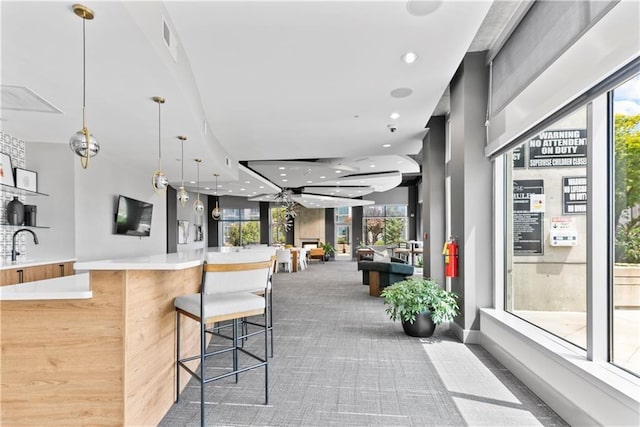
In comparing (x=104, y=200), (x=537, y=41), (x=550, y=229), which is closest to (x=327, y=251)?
(x=104, y=200)

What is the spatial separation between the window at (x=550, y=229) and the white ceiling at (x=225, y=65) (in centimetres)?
117

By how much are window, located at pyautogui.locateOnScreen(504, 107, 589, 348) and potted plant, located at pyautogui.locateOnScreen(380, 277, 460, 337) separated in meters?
0.64

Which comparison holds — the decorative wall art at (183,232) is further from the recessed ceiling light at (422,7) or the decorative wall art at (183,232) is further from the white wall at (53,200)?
the recessed ceiling light at (422,7)

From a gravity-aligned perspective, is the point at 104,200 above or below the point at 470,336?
above

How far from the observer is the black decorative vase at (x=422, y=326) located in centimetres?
414

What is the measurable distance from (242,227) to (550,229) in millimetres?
15994

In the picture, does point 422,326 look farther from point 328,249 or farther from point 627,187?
point 328,249

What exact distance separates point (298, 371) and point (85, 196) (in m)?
4.20

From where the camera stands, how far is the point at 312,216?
60.0 ft

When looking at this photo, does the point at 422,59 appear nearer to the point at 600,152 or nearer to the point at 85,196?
the point at 600,152

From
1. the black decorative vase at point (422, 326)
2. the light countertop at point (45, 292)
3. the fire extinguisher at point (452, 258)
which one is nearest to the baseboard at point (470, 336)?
the black decorative vase at point (422, 326)

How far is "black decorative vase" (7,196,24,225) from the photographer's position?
4242mm

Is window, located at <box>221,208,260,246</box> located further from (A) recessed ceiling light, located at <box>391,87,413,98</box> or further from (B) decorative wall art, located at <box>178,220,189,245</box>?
(A) recessed ceiling light, located at <box>391,87,413,98</box>

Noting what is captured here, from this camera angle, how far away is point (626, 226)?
84.1 inches
